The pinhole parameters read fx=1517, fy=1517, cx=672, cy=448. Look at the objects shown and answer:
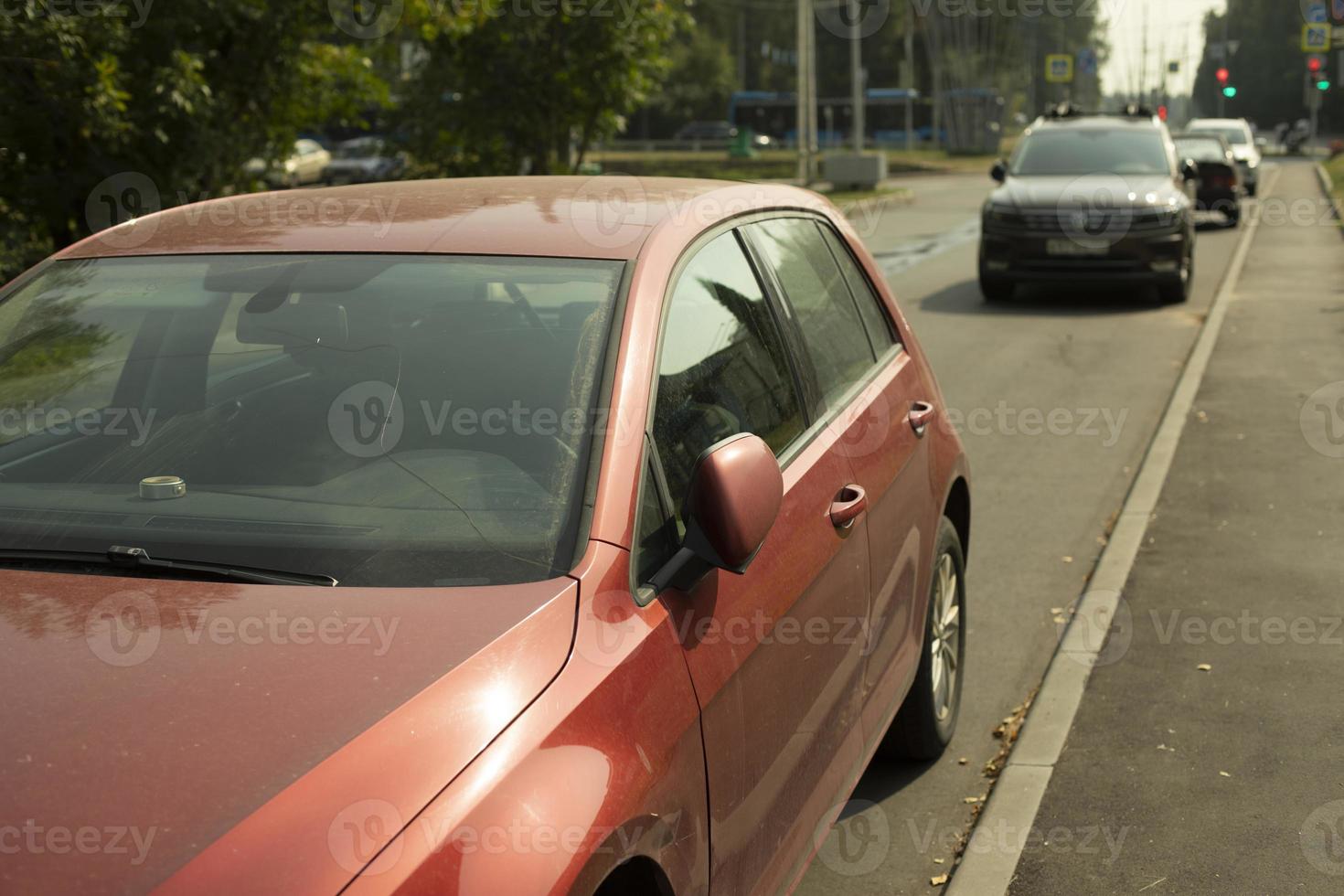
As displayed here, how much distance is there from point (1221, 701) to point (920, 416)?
1.58 m

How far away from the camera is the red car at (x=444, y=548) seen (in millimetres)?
1860

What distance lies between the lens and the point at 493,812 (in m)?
1.88

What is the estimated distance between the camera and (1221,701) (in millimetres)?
4914

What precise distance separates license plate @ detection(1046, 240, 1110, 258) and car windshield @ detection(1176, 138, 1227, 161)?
1279 centimetres

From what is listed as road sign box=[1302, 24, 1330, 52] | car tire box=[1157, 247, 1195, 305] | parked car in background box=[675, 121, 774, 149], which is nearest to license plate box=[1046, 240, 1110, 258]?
car tire box=[1157, 247, 1195, 305]

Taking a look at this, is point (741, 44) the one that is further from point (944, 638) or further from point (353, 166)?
point (944, 638)

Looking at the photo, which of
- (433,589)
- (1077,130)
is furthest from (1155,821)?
(1077,130)

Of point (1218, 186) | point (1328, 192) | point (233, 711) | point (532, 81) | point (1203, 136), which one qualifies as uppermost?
point (532, 81)

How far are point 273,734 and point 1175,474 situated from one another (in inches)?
277

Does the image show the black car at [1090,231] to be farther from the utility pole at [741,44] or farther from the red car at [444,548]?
the utility pole at [741,44]

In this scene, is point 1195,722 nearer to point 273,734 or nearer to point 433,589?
point 433,589

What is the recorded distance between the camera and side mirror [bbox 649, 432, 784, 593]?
2.46m

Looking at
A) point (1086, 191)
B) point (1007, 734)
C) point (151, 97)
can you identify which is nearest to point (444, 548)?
point (1007, 734)

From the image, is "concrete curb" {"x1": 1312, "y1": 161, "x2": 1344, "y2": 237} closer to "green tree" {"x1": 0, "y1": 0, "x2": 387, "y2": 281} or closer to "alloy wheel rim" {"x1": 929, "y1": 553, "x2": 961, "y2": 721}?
"green tree" {"x1": 0, "y1": 0, "x2": 387, "y2": 281}
